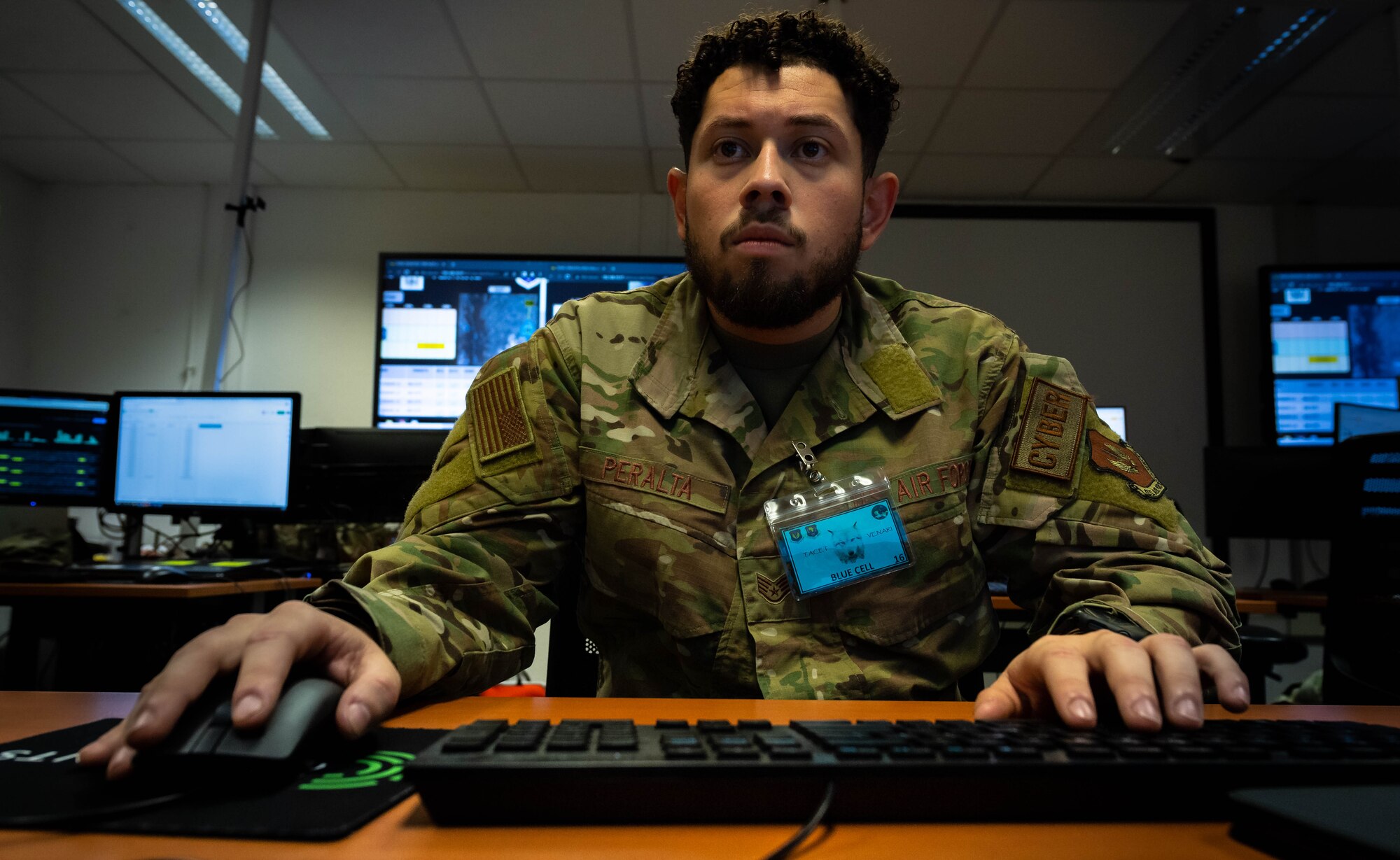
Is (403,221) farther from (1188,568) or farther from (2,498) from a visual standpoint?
(1188,568)

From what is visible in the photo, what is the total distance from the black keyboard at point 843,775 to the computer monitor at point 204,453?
2.42m

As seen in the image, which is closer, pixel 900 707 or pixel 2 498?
pixel 900 707

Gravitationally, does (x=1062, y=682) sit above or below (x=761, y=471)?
below

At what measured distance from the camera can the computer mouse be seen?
0.37 m

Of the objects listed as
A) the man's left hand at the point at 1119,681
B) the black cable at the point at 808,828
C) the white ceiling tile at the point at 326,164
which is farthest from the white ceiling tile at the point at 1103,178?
the black cable at the point at 808,828

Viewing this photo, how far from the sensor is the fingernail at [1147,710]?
0.45m

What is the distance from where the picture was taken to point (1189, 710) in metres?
0.46

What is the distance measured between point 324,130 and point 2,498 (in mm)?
2269

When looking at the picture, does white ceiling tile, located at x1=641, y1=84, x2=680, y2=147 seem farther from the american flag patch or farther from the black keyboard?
the black keyboard

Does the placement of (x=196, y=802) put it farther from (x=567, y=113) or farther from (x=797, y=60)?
(x=567, y=113)

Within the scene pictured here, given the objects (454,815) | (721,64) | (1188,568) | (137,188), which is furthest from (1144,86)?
(137,188)

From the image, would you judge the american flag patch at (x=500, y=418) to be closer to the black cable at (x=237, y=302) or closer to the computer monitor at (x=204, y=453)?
the computer monitor at (x=204, y=453)

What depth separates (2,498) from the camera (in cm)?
228

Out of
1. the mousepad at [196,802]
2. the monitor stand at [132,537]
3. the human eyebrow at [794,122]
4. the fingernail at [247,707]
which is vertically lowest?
the monitor stand at [132,537]
